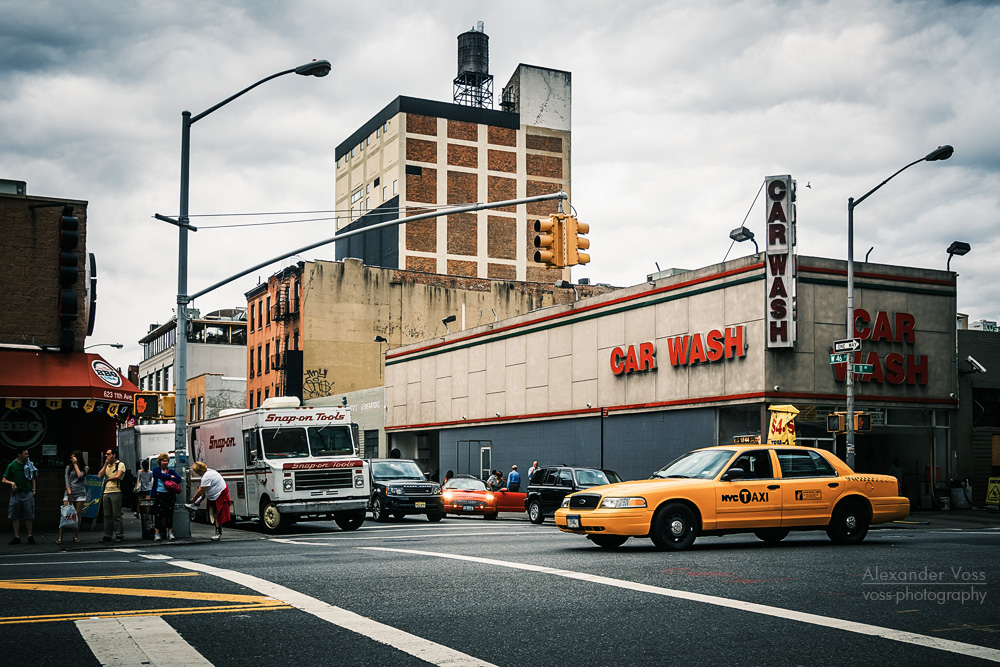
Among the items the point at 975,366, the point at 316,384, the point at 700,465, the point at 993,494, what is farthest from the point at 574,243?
the point at 316,384

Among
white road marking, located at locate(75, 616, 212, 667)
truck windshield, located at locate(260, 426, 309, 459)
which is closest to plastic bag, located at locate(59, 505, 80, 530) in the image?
truck windshield, located at locate(260, 426, 309, 459)

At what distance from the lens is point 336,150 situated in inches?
3698

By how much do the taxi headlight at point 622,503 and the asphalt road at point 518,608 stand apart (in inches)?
27.8

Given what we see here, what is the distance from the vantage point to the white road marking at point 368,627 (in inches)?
272

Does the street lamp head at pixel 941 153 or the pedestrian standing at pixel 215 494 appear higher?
the street lamp head at pixel 941 153

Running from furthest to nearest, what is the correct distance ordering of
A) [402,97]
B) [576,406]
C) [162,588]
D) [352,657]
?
[402,97] → [576,406] → [162,588] → [352,657]

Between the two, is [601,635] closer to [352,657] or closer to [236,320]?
[352,657]

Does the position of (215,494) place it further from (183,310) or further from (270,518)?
(183,310)

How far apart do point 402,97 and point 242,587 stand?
6880 cm

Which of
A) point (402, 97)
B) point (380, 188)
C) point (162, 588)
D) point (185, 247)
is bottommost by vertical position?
point (162, 588)

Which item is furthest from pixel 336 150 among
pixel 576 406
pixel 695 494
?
pixel 695 494

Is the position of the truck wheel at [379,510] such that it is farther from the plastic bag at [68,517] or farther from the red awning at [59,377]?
the plastic bag at [68,517]

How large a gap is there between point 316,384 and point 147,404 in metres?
38.6

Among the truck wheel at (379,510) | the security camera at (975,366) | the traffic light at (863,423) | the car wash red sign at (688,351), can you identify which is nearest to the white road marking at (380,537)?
the truck wheel at (379,510)
